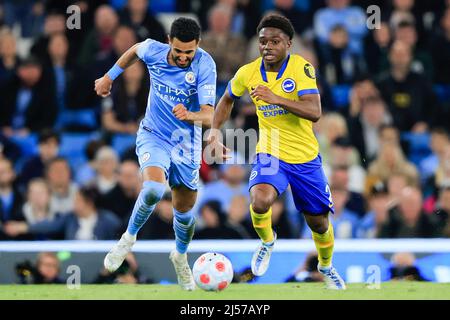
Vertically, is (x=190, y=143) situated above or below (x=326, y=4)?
below

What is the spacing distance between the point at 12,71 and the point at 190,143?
610 cm

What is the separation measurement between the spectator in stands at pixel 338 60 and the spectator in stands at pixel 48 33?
365 centimetres

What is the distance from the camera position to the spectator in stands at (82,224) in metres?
14.2

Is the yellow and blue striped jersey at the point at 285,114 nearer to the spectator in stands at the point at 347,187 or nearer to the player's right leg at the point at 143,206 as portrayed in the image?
the player's right leg at the point at 143,206

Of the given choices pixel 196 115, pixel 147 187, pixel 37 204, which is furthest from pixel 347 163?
pixel 147 187

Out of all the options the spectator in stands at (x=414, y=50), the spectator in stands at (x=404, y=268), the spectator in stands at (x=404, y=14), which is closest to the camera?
the spectator in stands at (x=404, y=268)

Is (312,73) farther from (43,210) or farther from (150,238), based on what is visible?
(43,210)

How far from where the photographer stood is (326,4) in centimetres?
1780

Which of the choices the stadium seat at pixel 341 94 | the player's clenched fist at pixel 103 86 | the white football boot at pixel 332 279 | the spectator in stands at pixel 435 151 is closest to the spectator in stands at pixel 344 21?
the stadium seat at pixel 341 94

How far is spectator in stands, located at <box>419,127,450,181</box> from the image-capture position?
1574cm

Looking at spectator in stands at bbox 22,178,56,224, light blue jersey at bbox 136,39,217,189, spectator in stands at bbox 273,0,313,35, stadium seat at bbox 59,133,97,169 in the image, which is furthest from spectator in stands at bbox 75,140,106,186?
light blue jersey at bbox 136,39,217,189

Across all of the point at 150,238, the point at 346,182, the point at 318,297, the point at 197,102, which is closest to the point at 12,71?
the point at 150,238

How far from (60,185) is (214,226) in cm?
221

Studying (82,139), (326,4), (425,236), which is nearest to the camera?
(425,236)
